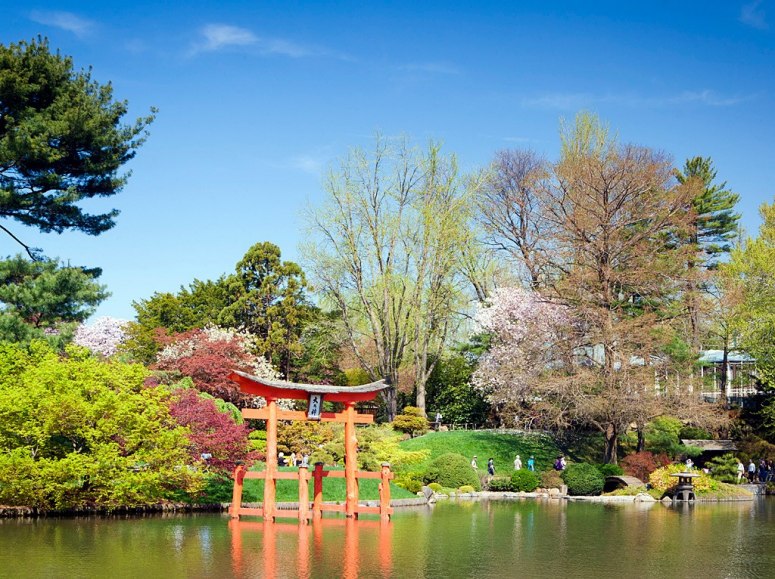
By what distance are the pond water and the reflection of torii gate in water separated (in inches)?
20.7

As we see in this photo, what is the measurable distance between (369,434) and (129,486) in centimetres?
1146

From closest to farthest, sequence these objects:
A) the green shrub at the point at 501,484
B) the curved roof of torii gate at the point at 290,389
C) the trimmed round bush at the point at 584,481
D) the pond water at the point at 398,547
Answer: the pond water at the point at 398,547, the curved roof of torii gate at the point at 290,389, the trimmed round bush at the point at 584,481, the green shrub at the point at 501,484

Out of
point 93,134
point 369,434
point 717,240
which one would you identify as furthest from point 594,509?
point 717,240

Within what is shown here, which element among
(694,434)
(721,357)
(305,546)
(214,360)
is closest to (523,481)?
(694,434)

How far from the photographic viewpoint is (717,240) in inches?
2290

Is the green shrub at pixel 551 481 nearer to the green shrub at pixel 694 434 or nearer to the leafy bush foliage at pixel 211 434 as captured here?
the green shrub at pixel 694 434

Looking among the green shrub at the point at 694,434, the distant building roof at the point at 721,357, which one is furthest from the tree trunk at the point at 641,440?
the distant building roof at the point at 721,357

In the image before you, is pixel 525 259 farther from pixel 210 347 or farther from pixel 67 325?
pixel 67 325

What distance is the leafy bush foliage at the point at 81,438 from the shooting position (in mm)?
22500

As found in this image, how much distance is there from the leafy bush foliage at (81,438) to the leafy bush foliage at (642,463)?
21737 millimetres

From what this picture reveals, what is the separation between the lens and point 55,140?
92.5 feet

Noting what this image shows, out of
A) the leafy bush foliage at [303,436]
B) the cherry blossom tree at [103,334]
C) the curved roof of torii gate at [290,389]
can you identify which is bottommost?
the leafy bush foliage at [303,436]

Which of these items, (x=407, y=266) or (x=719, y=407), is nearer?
(x=719, y=407)

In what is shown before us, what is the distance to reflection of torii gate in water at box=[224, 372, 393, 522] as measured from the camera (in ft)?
76.9
